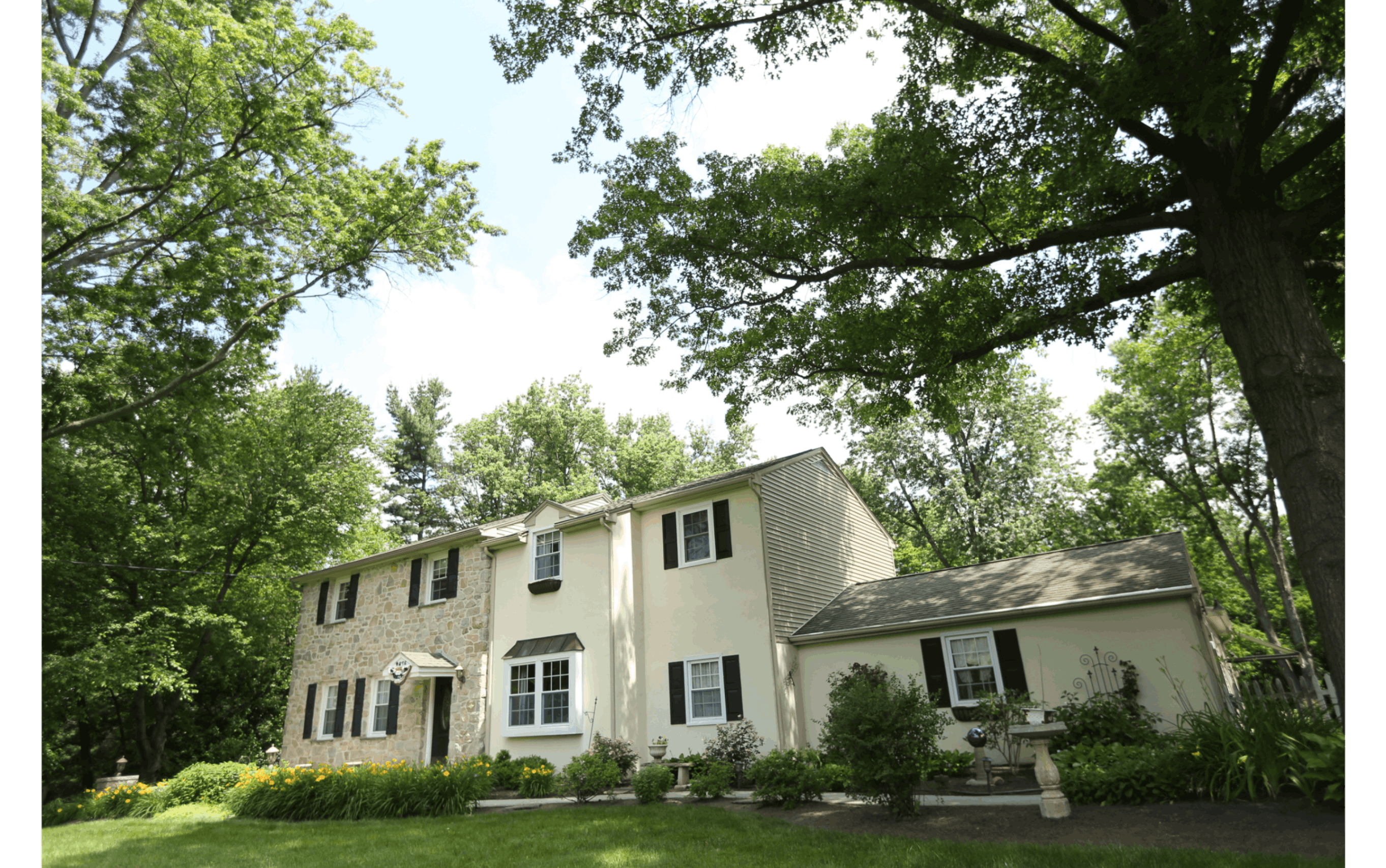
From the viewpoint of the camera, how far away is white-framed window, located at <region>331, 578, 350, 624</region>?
19.9m

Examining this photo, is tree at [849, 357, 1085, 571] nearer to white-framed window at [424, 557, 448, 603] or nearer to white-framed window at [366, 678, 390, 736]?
white-framed window at [424, 557, 448, 603]

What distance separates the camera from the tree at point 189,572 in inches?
686

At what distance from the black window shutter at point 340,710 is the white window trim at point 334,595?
6.09 feet

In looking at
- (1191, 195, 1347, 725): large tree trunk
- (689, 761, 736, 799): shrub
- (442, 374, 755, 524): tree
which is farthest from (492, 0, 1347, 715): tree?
(442, 374, 755, 524): tree

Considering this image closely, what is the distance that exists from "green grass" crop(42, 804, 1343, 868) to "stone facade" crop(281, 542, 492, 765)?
4969 mm

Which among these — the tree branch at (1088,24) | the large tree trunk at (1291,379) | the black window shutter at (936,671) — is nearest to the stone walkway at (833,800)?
the black window shutter at (936,671)

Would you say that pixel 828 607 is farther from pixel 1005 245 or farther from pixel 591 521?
pixel 1005 245

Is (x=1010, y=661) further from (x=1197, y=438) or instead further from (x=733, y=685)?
(x=1197, y=438)

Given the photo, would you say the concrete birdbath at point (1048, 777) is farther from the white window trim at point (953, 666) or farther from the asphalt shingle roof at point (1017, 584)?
the asphalt shingle roof at point (1017, 584)

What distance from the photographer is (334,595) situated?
2041cm

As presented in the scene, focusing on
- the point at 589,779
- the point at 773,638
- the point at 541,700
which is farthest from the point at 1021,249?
the point at 541,700

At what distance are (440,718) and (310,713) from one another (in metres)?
5.09
